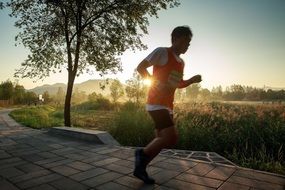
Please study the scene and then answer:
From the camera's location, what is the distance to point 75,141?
668cm

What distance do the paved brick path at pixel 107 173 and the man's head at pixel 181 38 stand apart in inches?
73.4

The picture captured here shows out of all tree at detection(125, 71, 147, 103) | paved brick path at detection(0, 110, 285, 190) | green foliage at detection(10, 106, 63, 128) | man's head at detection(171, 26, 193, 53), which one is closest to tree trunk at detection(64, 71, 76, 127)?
green foliage at detection(10, 106, 63, 128)

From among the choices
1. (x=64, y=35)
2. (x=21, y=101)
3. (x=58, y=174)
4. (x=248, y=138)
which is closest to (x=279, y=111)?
(x=248, y=138)

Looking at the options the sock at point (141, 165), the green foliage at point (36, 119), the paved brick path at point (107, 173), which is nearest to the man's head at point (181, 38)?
the sock at point (141, 165)

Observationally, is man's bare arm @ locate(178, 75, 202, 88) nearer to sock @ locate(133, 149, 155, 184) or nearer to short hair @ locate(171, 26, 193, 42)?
short hair @ locate(171, 26, 193, 42)

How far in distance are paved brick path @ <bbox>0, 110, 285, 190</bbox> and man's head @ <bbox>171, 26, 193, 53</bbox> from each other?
1865mm

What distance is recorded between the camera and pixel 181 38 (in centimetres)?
320

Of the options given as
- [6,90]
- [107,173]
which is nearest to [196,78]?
[107,173]

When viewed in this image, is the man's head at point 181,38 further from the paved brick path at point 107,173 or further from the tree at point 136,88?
the tree at point 136,88

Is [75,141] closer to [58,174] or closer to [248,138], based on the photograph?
[58,174]

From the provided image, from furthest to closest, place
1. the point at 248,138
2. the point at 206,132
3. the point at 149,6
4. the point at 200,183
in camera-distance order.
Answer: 1. the point at 149,6
2. the point at 206,132
3. the point at 248,138
4. the point at 200,183

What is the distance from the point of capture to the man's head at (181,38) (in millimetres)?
3191

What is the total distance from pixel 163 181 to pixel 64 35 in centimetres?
1054

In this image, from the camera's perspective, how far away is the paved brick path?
3.25 metres
